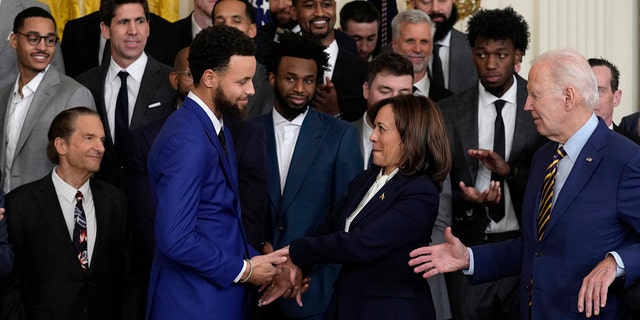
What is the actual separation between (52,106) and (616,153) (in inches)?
125

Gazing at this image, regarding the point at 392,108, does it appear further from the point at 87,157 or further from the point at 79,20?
the point at 79,20

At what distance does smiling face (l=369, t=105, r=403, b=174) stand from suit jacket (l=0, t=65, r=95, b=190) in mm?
2165

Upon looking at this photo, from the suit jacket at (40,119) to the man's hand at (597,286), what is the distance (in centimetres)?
311

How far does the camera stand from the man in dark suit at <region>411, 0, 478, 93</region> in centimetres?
698

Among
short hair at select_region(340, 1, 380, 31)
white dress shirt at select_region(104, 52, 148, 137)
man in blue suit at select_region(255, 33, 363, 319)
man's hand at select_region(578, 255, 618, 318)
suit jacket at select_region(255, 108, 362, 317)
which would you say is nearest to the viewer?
man's hand at select_region(578, 255, 618, 318)

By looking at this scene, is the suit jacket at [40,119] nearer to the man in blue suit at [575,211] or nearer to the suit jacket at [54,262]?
the suit jacket at [54,262]

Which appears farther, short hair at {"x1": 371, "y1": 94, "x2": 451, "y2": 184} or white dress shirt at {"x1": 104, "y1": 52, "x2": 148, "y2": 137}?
white dress shirt at {"x1": 104, "y1": 52, "x2": 148, "y2": 137}

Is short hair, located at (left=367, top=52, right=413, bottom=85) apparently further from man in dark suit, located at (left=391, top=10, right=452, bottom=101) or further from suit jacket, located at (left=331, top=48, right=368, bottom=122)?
man in dark suit, located at (left=391, top=10, right=452, bottom=101)

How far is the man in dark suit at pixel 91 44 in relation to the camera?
7125mm

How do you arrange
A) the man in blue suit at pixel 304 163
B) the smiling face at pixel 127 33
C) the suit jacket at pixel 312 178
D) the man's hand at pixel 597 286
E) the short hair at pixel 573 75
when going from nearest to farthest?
the man's hand at pixel 597 286 → the short hair at pixel 573 75 → the man in blue suit at pixel 304 163 → the suit jacket at pixel 312 178 → the smiling face at pixel 127 33

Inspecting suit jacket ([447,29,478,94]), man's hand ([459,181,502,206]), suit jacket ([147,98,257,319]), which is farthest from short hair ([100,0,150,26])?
suit jacket ([147,98,257,319])

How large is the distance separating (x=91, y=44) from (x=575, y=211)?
12.6 feet

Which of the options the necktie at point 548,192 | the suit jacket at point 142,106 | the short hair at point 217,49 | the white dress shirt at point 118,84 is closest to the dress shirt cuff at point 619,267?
the necktie at point 548,192

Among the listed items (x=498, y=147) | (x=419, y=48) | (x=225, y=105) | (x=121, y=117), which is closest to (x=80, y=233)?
(x=121, y=117)
